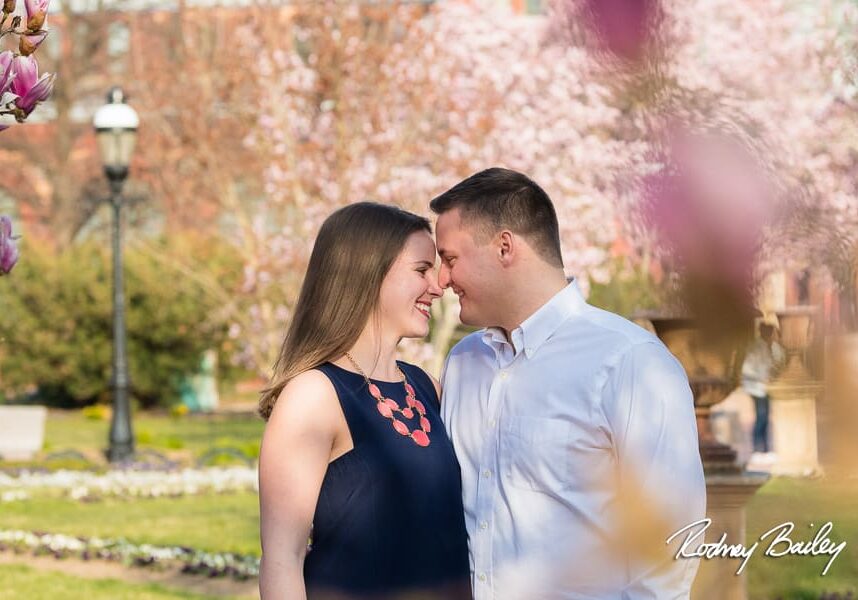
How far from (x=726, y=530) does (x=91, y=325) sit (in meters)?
22.9

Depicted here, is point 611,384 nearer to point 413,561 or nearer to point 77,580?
point 413,561

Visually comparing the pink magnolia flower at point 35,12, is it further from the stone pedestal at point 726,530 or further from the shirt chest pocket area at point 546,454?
the stone pedestal at point 726,530

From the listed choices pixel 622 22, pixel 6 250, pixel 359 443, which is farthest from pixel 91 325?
pixel 622 22

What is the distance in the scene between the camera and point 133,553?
8.59 meters

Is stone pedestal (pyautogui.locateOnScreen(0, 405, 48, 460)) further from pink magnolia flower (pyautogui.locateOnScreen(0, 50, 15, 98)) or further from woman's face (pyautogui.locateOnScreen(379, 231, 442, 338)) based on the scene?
pink magnolia flower (pyautogui.locateOnScreen(0, 50, 15, 98))

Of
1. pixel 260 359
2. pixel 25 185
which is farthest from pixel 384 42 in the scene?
pixel 25 185

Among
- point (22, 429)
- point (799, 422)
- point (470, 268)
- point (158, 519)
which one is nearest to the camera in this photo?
point (799, 422)

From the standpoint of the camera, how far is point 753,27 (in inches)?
83.7

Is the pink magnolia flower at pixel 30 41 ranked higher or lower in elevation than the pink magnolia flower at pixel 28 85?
higher

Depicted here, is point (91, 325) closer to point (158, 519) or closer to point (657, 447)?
point (158, 519)

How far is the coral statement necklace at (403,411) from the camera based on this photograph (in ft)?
9.41

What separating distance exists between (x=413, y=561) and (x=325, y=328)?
0.55 meters

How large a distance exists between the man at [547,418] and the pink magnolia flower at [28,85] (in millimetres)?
870

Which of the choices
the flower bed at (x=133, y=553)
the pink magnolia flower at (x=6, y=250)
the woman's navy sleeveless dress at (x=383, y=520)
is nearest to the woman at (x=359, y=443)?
the woman's navy sleeveless dress at (x=383, y=520)
